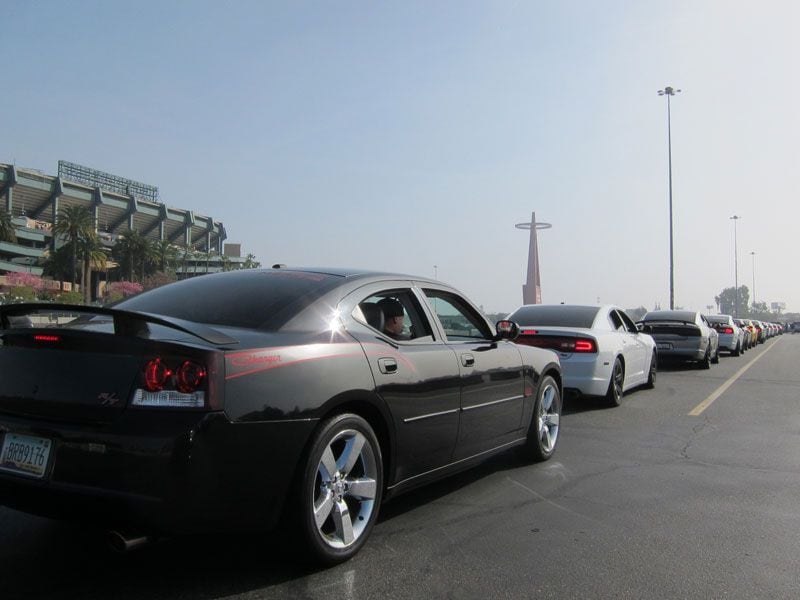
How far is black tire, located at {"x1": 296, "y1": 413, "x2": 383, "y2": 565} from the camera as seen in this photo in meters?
3.30

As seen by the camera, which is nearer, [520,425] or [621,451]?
[520,425]

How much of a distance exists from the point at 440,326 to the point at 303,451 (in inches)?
65.1

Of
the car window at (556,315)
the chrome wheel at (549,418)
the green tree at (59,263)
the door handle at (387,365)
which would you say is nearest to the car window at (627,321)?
the car window at (556,315)

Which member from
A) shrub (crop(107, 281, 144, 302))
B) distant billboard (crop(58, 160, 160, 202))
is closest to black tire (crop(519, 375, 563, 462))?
shrub (crop(107, 281, 144, 302))

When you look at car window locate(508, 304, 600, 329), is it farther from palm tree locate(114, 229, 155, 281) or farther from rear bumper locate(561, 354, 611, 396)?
palm tree locate(114, 229, 155, 281)

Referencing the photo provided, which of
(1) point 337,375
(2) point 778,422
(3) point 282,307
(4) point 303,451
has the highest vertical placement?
(3) point 282,307

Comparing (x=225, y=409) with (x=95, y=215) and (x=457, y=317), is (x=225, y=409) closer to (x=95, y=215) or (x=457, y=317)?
(x=457, y=317)

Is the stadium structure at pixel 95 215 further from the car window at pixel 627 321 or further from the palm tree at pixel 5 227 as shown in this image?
the car window at pixel 627 321

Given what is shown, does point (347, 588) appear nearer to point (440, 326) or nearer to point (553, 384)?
point (440, 326)

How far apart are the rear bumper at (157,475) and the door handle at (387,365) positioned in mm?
840

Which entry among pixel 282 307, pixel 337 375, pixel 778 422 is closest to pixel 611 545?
pixel 337 375

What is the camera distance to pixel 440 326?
15.4 ft

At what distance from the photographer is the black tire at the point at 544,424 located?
5.82 meters

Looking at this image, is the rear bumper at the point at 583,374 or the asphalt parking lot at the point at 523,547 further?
the rear bumper at the point at 583,374
